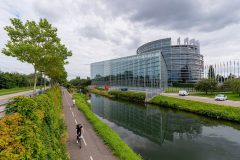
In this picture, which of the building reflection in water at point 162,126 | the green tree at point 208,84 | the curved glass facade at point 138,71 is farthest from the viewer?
the curved glass facade at point 138,71

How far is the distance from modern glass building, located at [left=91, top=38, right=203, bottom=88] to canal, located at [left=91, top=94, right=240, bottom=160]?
27329mm

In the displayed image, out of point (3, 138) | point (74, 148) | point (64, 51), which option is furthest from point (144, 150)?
point (64, 51)

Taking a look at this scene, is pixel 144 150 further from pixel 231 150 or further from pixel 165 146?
pixel 231 150

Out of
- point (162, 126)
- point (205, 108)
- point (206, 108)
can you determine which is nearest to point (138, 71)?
point (205, 108)

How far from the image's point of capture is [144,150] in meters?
15.3

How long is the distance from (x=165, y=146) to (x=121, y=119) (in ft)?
42.0

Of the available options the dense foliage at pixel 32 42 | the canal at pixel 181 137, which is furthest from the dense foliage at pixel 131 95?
the dense foliage at pixel 32 42

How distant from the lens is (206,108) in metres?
27.8

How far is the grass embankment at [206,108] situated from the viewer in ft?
78.1

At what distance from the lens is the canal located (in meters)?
14.2

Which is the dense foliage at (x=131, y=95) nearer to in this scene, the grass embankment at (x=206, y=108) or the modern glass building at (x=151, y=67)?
the modern glass building at (x=151, y=67)

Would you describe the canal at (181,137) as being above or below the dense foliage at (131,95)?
below

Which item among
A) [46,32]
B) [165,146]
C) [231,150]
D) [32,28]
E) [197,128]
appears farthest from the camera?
[197,128]

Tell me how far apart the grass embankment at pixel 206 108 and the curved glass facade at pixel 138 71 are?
14.0m
